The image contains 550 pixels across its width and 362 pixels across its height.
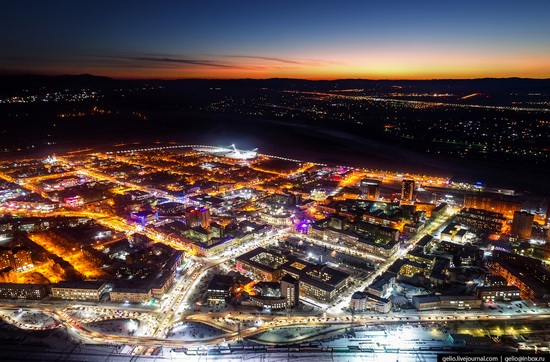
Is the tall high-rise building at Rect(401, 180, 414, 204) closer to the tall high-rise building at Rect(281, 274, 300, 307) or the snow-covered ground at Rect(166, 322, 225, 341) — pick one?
the tall high-rise building at Rect(281, 274, 300, 307)

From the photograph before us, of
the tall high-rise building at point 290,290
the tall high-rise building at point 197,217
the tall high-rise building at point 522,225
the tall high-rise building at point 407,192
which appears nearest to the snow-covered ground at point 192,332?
the tall high-rise building at point 290,290

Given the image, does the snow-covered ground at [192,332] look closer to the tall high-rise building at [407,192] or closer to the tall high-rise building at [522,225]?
the tall high-rise building at [522,225]

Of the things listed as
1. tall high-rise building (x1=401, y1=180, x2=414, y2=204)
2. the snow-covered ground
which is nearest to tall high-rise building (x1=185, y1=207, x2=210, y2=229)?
the snow-covered ground

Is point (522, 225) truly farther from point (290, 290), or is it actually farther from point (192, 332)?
point (192, 332)

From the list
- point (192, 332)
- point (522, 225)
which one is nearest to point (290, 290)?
point (192, 332)

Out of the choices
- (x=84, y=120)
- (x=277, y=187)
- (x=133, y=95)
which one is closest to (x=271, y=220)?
(x=277, y=187)
